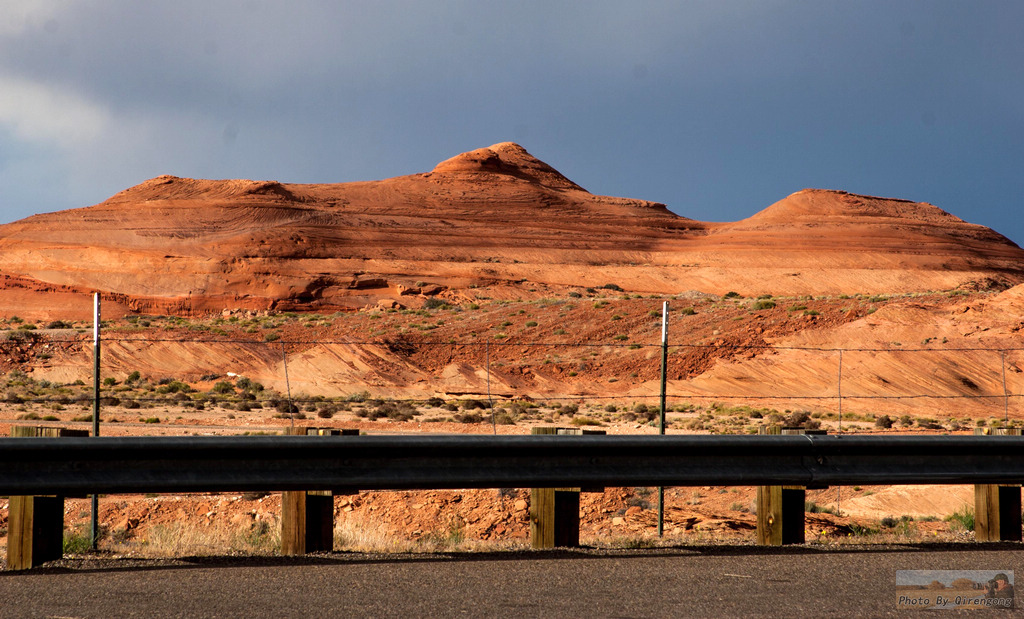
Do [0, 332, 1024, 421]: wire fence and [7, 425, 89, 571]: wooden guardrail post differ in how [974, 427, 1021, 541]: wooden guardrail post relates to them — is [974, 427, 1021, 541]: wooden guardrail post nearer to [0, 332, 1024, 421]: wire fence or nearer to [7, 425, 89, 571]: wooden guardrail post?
[7, 425, 89, 571]: wooden guardrail post

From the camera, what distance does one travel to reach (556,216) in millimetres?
100375

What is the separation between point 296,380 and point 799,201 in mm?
80034

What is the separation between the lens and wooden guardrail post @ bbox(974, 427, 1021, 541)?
22.7 ft

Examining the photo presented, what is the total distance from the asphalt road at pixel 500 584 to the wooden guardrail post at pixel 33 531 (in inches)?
6.9

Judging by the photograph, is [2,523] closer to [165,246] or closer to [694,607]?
[694,607]

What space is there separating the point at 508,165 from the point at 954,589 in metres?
114

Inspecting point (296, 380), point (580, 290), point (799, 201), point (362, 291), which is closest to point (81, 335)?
point (296, 380)

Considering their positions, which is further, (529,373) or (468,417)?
(529,373)

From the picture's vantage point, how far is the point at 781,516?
21.8 feet

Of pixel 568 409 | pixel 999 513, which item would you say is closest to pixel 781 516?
pixel 999 513

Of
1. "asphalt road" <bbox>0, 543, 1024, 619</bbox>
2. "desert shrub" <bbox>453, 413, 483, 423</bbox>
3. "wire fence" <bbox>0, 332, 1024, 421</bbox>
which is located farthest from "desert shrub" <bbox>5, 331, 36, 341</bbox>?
"asphalt road" <bbox>0, 543, 1024, 619</bbox>

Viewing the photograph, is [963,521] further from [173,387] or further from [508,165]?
[508,165]

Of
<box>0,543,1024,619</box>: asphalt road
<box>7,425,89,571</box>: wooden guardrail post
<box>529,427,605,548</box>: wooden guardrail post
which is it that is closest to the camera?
<box>0,543,1024,619</box>: asphalt road

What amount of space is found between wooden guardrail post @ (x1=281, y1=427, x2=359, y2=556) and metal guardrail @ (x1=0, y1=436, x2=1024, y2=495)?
422 mm
